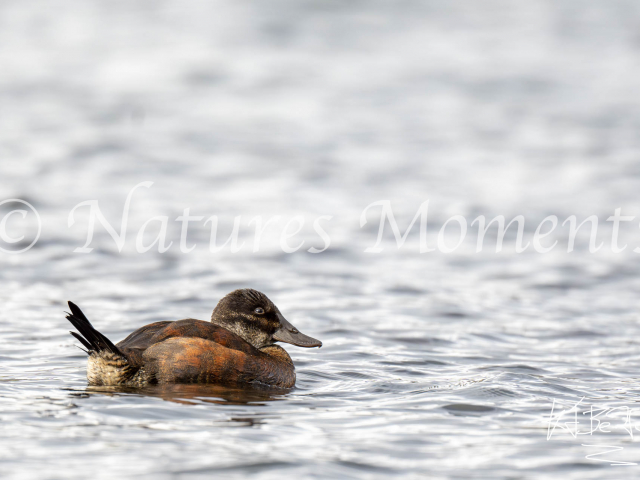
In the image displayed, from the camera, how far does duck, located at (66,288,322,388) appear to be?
24.7 ft

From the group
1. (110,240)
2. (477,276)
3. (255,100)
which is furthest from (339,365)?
(255,100)

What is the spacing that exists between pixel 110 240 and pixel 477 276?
5667mm

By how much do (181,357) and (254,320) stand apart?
131 centimetres

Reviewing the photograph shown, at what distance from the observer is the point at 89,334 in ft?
24.1

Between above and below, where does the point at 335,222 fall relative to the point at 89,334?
above

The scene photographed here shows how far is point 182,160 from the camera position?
68.3ft

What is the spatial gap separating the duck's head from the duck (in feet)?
0.14

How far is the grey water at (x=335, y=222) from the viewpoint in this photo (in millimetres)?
6535

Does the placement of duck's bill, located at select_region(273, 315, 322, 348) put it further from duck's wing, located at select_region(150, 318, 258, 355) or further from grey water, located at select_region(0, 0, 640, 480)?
duck's wing, located at select_region(150, 318, 258, 355)
